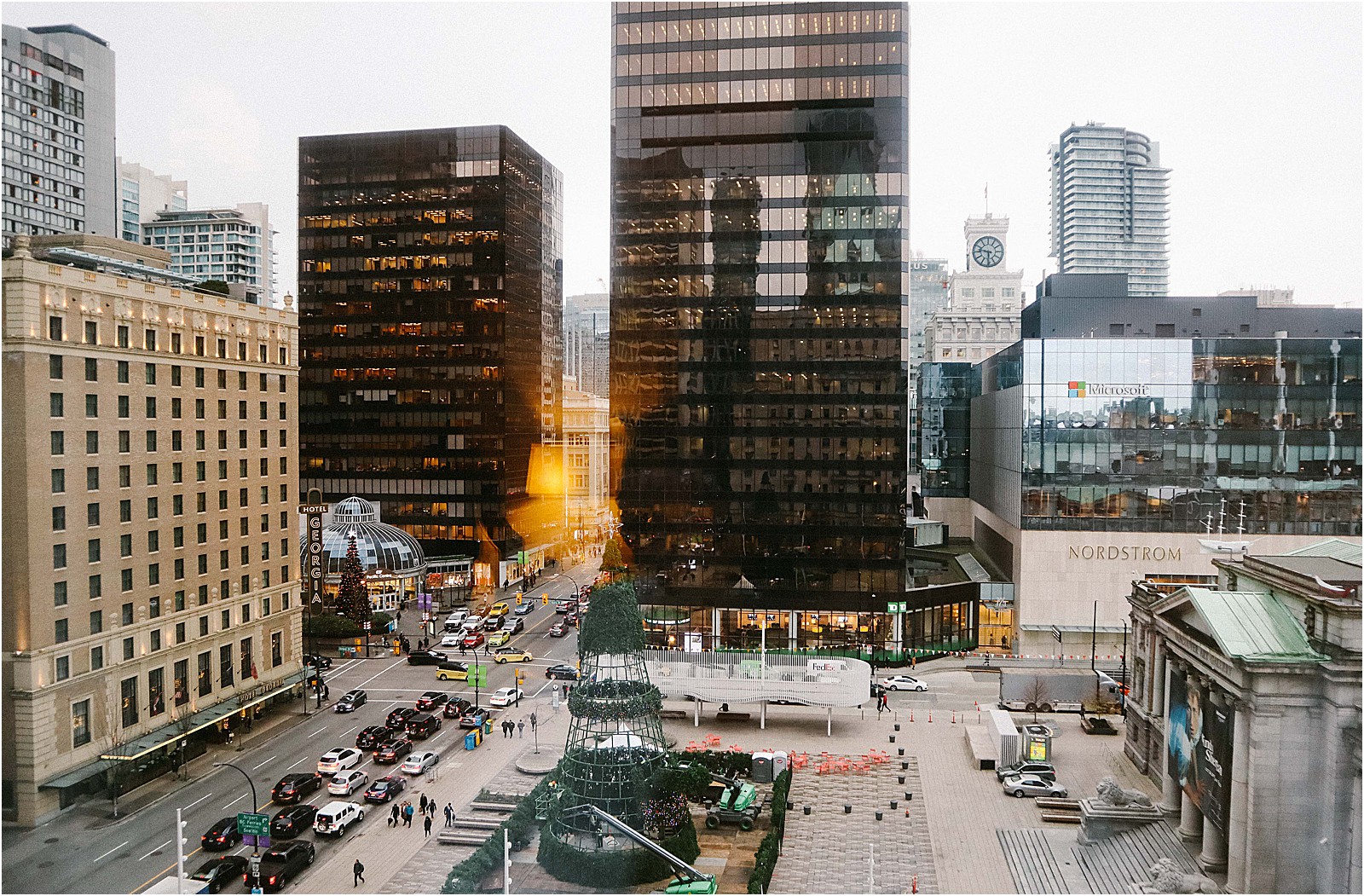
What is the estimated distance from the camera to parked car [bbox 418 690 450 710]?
35.4 metres

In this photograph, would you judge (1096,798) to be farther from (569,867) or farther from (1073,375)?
(1073,375)

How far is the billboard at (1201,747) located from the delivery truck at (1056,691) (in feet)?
39.9

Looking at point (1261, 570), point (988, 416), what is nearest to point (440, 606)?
point (988, 416)

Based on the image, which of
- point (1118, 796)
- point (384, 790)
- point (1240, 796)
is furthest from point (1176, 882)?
point (384, 790)

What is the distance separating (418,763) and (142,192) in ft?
75.8

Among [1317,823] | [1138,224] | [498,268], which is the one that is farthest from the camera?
[1138,224]

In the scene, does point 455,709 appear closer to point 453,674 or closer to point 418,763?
point 453,674

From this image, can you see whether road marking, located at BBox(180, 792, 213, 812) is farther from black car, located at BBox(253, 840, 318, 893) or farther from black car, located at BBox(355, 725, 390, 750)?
black car, located at BBox(355, 725, 390, 750)

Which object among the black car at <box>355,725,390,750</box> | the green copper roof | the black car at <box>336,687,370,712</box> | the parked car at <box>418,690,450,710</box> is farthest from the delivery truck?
the black car at <box>336,687,370,712</box>

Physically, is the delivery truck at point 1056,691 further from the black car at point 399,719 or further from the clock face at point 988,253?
the clock face at point 988,253

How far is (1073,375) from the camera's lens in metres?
40.9

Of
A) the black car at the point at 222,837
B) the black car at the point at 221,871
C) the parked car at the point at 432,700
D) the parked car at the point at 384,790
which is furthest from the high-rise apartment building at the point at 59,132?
the parked car at the point at 432,700

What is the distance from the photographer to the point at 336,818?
24.8m

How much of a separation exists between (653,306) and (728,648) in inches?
694
